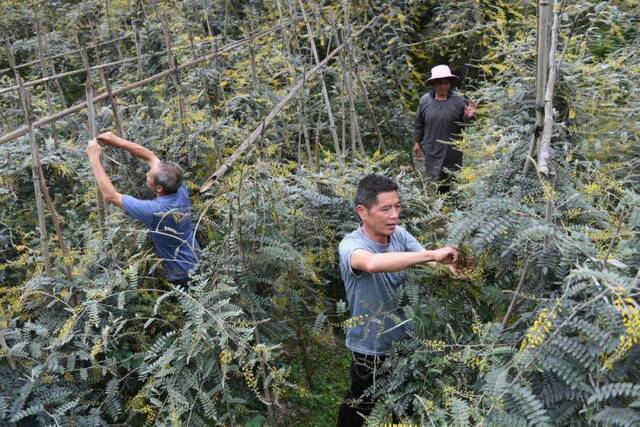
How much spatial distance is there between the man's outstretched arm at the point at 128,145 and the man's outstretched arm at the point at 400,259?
63.1 inches

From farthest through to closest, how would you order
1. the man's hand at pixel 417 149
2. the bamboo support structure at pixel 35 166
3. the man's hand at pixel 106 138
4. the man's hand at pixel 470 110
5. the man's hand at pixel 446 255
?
the man's hand at pixel 417 149 → the man's hand at pixel 470 110 → the man's hand at pixel 106 138 → the bamboo support structure at pixel 35 166 → the man's hand at pixel 446 255

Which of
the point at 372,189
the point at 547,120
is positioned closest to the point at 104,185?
the point at 372,189

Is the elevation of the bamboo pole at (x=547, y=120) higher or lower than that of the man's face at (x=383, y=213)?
higher

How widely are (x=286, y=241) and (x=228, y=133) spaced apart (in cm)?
125

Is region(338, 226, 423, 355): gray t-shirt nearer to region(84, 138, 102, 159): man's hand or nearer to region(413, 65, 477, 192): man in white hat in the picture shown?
region(84, 138, 102, 159): man's hand

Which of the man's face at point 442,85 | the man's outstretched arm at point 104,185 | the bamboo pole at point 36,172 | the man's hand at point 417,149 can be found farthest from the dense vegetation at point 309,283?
the man's hand at point 417,149

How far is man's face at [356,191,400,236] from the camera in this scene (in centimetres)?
206

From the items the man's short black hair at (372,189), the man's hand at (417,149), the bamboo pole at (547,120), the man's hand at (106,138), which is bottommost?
the man's hand at (417,149)

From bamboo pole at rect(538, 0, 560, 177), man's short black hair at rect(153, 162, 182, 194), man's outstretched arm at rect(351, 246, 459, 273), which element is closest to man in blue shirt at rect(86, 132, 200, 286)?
man's short black hair at rect(153, 162, 182, 194)

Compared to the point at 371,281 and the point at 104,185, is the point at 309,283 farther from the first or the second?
the point at 104,185

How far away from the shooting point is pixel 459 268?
6.19ft

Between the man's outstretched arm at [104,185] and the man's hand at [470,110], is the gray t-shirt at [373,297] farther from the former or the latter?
the man's hand at [470,110]

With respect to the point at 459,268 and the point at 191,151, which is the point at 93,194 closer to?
the point at 191,151

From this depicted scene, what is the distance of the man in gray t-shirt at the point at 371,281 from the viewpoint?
2.06 meters
